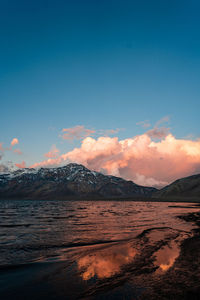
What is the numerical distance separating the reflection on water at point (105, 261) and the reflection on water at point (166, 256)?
1390 mm

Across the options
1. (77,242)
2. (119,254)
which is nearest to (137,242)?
(119,254)

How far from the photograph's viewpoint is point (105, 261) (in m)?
9.17

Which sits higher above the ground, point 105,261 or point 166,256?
point 105,261

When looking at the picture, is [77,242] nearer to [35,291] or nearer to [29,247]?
[29,247]

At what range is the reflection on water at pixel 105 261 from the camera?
7.59 metres

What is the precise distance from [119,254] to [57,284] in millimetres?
4665

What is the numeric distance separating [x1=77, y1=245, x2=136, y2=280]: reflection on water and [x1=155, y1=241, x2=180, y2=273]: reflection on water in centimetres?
→ 139

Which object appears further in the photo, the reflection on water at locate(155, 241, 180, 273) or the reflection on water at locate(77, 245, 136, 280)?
the reflection on water at locate(155, 241, 180, 273)

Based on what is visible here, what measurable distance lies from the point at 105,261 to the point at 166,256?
3.35 meters

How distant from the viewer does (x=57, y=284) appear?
666 cm

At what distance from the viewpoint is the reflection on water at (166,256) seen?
833cm

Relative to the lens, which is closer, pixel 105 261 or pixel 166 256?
pixel 105 261

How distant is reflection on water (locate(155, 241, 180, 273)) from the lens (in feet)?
27.3

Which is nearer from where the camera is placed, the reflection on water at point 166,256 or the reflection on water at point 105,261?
the reflection on water at point 105,261
